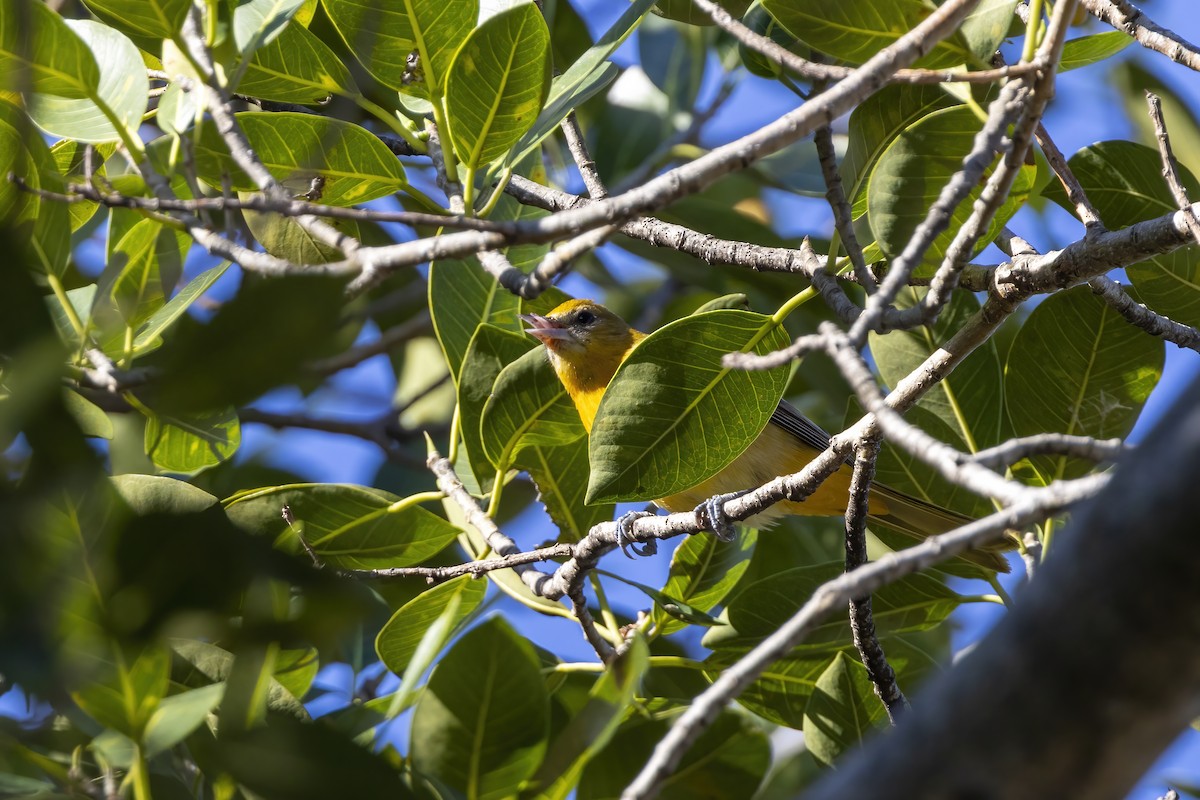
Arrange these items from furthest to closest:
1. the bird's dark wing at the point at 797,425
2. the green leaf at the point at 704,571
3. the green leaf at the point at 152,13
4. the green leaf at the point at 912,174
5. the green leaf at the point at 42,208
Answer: the bird's dark wing at the point at 797,425
the green leaf at the point at 704,571
the green leaf at the point at 912,174
the green leaf at the point at 42,208
the green leaf at the point at 152,13

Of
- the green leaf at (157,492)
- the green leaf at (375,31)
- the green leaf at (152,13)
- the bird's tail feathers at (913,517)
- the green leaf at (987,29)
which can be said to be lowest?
the green leaf at (157,492)

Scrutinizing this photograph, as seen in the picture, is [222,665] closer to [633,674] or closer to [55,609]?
[633,674]

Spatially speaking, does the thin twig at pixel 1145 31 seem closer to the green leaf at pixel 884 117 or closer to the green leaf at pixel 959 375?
the green leaf at pixel 884 117

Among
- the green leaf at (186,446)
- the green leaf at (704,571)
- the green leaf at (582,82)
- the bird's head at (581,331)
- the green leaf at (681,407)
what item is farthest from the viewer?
the bird's head at (581,331)

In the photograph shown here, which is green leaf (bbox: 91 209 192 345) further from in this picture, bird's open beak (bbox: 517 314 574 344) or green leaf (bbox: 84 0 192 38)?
bird's open beak (bbox: 517 314 574 344)

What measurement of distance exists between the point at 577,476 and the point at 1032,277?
65.6 inches

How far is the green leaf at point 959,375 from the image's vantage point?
151 inches

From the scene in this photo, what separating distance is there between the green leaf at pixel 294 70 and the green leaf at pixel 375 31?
0.21 m

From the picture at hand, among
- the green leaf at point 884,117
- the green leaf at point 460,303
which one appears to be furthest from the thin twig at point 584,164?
the green leaf at point 884,117

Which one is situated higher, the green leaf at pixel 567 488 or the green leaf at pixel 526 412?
the green leaf at pixel 526 412

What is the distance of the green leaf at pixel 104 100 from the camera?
9.39ft

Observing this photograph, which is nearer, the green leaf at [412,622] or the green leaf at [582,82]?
the green leaf at [582,82]

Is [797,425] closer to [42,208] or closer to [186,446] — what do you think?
[186,446]

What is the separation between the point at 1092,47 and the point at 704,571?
201cm
